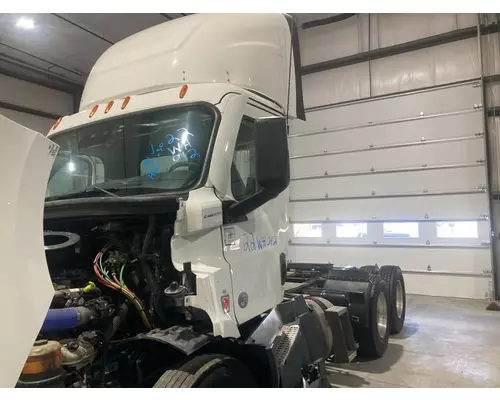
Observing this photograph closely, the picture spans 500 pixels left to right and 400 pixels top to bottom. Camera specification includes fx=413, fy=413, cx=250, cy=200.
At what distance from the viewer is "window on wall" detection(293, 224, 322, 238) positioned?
907 cm

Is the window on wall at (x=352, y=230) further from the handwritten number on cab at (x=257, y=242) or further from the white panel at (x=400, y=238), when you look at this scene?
the handwritten number on cab at (x=257, y=242)

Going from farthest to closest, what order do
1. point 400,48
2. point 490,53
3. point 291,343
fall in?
1. point 400,48
2. point 490,53
3. point 291,343

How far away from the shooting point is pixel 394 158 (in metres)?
8.27

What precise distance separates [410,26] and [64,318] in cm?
849

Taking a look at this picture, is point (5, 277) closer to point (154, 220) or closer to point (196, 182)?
point (154, 220)

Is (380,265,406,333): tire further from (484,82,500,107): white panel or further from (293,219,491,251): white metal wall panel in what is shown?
(484,82,500,107): white panel

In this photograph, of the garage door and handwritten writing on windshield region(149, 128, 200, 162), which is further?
the garage door

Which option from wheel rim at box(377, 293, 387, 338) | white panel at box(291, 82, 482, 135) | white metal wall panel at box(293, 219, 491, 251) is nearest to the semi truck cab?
wheel rim at box(377, 293, 387, 338)

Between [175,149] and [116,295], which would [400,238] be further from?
[116,295]

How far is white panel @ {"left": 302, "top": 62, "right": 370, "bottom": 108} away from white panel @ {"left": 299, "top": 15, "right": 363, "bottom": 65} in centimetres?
35

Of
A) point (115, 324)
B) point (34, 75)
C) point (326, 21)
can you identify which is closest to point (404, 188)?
point (326, 21)

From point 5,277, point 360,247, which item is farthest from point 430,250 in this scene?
point 5,277

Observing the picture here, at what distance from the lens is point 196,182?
255 centimetres

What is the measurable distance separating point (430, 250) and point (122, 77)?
22.2ft
